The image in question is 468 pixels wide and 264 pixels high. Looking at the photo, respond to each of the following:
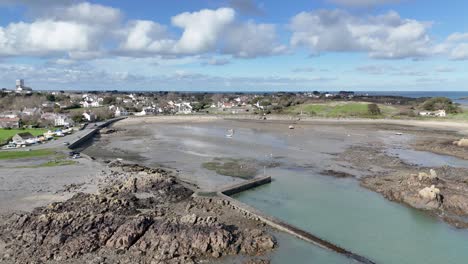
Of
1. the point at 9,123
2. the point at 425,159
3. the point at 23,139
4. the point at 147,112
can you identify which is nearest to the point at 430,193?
the point at 425,159

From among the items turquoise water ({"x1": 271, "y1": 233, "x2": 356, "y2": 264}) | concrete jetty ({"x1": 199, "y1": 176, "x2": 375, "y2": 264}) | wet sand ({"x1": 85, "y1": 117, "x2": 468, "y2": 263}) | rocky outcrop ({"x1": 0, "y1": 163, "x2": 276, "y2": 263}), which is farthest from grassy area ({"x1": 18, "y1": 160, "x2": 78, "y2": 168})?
turquoise water ({"x1": 271, "y1": 233, "x2": 356, "y2": 264})

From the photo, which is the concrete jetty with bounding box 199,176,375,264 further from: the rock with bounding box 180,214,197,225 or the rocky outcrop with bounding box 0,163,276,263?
the rock with bounding box 180,214,197,225

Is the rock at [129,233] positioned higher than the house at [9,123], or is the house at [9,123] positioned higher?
the house at [9,123]

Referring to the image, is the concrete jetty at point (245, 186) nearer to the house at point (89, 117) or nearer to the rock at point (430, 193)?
the rock at point (430, 193)

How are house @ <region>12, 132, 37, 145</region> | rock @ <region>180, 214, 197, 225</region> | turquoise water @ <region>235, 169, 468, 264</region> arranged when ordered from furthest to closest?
house @ <region>12, 132, 37, 145</region>, rock @ <region>180, 214, 197, 225</region>, turquoise water @ <region>235, 169, 468, 264</region>

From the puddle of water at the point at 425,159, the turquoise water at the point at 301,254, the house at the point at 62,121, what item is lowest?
the turquoise water at the point at 301,254

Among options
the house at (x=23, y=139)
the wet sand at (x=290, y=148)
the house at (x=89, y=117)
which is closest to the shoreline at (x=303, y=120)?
the wet sand at (x=290, y=148)
